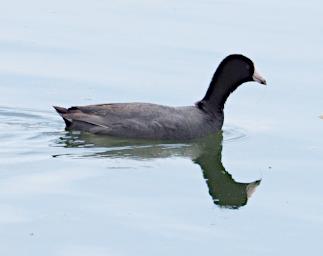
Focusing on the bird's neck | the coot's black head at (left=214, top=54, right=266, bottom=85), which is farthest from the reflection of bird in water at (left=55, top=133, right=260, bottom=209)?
the coot's black head at (left=214, top=54, right=266, bottom=85)

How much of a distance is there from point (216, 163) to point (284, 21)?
230 inches

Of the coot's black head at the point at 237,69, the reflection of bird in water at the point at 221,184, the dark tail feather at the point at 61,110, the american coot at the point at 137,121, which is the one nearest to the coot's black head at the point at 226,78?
the coot's black head at the point at 237,69

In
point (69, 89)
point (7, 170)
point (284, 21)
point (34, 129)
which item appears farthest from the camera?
point (284, 21)

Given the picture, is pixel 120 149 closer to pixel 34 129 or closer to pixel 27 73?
pixel 34 129

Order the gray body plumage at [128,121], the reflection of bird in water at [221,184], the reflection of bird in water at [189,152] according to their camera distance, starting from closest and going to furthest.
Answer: the reflection of bird in water at [221,184]
the reflection of bird in water at [189,152]
the gray body plumage at [128,121]

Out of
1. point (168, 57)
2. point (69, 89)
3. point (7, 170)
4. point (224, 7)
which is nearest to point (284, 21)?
point (224, 7)

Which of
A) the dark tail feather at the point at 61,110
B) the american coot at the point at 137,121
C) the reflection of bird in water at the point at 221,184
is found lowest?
the reflection of bird in water at the point at 221,184

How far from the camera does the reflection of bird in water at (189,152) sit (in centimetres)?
1001

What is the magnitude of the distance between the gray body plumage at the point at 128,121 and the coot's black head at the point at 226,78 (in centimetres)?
71

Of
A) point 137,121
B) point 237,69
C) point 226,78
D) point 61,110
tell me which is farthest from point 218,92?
point 61,110

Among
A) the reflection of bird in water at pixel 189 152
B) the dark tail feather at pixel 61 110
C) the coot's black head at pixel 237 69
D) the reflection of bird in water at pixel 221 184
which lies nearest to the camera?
the reflection of bird in water at pixel 221 184

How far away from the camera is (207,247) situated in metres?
8.13

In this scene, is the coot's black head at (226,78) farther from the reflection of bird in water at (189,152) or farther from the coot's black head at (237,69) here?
the reflection of bird in water at (189,152)

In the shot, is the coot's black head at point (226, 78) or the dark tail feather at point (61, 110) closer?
the dark tail feather at point (61, 110)
